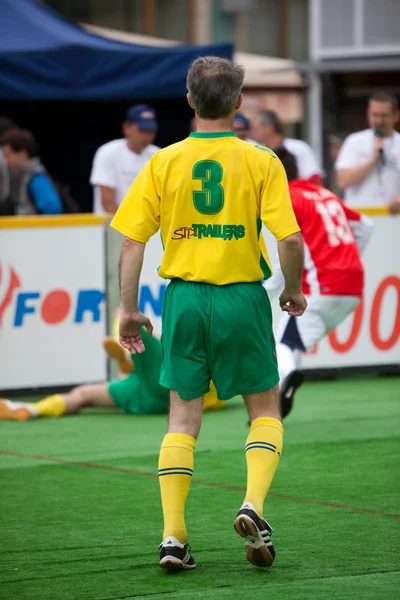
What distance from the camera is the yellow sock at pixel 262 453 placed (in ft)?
16.5

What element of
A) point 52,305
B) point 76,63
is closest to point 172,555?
point 52,305

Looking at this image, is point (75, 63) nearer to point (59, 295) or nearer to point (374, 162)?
point (374, 162)

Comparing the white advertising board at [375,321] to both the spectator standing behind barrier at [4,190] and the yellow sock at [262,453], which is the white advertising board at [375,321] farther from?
the yellow sock at [262,453]

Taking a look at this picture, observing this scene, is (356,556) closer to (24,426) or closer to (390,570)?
(390,570)

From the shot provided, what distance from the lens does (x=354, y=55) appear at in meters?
24.1

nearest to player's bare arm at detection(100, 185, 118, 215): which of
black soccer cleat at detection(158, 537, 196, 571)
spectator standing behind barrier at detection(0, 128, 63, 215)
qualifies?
spectator standing behind barrier at detection(0, 128, 63, 215)

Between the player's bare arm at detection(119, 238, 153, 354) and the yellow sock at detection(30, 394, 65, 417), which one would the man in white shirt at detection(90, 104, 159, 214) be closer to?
the yellow sock at detection(30, 394, 65, 417)

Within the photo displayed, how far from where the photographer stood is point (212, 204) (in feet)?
16.5

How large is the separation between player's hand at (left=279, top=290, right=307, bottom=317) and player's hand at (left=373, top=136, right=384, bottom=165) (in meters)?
6.25

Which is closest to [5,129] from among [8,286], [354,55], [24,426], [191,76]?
[8,286]

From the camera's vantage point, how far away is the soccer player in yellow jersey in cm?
500

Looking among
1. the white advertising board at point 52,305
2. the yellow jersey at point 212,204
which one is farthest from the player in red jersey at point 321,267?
the yellow jersey at point 212,204

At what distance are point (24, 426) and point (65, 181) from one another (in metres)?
7.58

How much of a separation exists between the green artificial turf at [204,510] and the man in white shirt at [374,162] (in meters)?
2.63
